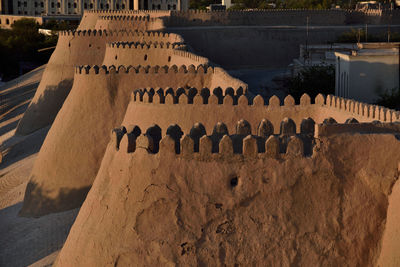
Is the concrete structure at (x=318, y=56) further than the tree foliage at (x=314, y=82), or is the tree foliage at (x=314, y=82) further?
the concrete structure at (x=318, y=56)

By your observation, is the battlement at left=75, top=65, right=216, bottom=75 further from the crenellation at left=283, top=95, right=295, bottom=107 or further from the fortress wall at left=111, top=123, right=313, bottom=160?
the fortress wall at left=111, top=123, right=313, bottom=160

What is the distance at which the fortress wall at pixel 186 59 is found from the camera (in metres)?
25.1

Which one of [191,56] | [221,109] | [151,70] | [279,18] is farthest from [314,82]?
[279,18]

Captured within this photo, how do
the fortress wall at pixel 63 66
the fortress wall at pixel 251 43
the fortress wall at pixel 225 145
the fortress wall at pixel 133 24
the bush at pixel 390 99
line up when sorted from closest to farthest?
1. the fortress wall at pixel 225 145
2. the bush at pixel 390 99
3. the fortress wall at pixel 63 66
4. the fortress wall at pixel 133 24
5. the fortress wall at pixel 251 43

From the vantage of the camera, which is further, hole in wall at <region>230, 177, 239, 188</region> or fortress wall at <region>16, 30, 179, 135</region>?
fortress wall at <region>16, 30, 179, 135</region>

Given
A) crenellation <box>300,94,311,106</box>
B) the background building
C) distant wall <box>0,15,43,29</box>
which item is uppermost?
crenellation <box>300,94,311,106</box>

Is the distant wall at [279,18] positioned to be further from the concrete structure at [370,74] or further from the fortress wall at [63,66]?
the concrete structure at [370,74]

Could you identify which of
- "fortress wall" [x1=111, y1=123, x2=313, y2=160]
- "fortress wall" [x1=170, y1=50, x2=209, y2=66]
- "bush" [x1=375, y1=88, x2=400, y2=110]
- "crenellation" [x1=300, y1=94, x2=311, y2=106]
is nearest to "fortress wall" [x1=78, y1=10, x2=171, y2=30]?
"fortress wall" [x1=170, y1=50, x2=209, y2=66]

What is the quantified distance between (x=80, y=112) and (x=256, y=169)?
13.2 m

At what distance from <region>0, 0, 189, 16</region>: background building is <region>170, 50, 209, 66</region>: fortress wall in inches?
2915

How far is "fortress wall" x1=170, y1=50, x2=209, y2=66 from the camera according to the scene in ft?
82.4

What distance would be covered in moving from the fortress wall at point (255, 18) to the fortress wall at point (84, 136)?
20572 mm

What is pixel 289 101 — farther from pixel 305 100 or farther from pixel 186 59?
pixel 186 59

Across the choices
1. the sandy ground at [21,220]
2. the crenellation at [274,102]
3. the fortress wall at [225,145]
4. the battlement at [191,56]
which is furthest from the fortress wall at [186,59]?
the fortress wall at [225,145]
